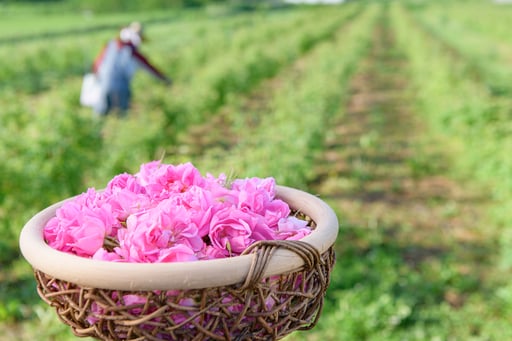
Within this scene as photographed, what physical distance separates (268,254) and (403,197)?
4899 mm

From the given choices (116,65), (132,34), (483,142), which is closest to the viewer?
(483,142)

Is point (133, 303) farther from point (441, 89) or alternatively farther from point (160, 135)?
point (441, 89)

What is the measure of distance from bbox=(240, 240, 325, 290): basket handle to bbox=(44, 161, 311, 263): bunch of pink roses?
7cm

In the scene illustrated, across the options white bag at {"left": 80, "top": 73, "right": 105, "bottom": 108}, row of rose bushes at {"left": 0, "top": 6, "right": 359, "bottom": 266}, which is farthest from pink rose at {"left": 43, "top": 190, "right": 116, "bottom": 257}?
white bag at {"left": 80, "top": 73, "right": 105, "bottom": 108}

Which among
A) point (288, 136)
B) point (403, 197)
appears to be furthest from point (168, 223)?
point (403, 197)

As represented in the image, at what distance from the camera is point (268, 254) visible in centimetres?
119

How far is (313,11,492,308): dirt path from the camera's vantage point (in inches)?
182

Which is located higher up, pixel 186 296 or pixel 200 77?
pixel 186 296

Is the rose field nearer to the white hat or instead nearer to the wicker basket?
the wicker basket

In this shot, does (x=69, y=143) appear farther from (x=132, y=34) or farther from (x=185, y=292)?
(x=185, y=292)

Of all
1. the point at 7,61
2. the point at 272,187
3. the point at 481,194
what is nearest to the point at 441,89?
the point at 481,194

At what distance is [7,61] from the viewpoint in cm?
1415

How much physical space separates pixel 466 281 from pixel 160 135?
348 cm

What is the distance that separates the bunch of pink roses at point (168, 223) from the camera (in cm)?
124
